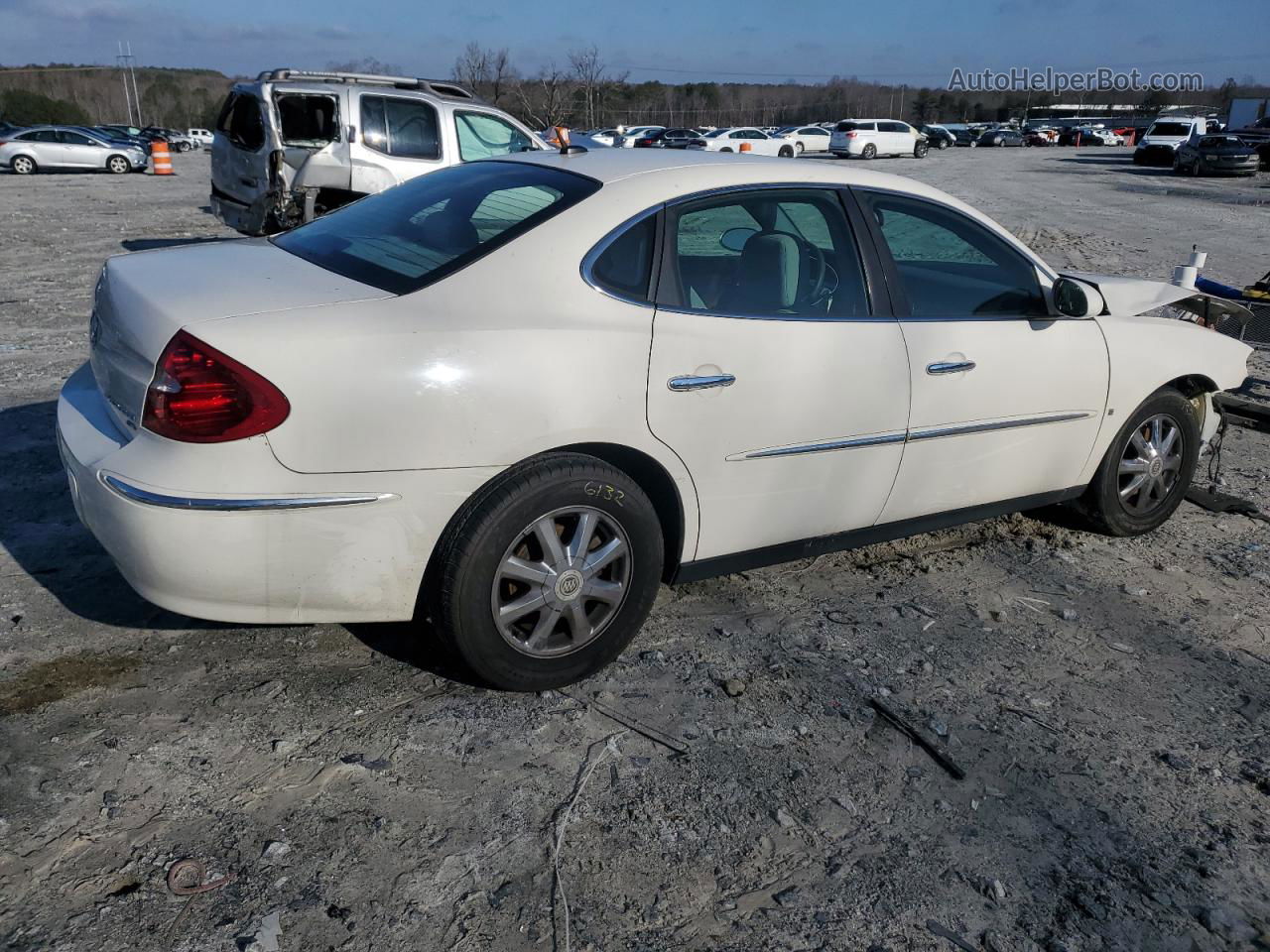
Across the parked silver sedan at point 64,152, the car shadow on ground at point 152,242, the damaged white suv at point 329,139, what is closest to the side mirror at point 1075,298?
the damaged white suv at point 329,139

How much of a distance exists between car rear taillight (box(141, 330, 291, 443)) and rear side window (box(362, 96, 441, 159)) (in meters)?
9.50

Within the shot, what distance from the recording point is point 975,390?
3.83 m

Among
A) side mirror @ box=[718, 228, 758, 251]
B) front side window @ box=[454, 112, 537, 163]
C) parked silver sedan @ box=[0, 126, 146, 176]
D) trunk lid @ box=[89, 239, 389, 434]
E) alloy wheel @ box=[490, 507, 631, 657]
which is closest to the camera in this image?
trunk lid @ box=[89, 239, 389, 434]

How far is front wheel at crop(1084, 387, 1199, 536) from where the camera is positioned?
4520 millimetres

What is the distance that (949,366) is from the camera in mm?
3736

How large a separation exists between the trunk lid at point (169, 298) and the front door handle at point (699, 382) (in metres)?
0.90

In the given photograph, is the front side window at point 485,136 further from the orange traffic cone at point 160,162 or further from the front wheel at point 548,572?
the orange traffic cone at point 160,162

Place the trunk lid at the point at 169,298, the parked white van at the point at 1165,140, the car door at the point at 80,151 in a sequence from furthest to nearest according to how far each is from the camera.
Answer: the parked white van at the point at 1165,140 → the car door at the point at 80,151 → the trunk lid at the point at 169,298

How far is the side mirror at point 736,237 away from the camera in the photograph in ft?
11.7

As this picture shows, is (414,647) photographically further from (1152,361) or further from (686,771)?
(1152,361)

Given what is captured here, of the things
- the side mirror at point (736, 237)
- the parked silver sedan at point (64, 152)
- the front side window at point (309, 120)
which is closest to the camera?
the side mirror at point (736, 237)

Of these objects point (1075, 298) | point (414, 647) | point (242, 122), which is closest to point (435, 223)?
point (414, 647)

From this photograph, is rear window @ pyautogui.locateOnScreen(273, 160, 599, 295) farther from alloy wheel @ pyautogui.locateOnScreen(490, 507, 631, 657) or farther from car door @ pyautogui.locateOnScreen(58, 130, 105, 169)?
car door @ pyautogui.locateOnScreen(58, 130, 105, 169)

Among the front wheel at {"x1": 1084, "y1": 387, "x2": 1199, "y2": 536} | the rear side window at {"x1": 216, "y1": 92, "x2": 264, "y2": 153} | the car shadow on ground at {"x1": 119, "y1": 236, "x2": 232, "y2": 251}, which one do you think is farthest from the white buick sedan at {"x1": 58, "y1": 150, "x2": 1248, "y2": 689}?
the car shadow on ground at {"x1": 119, "y1": 236, "x2": 232, "y2": 251}
